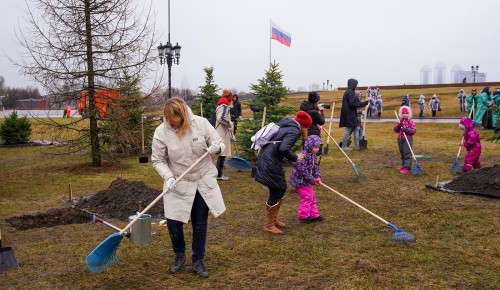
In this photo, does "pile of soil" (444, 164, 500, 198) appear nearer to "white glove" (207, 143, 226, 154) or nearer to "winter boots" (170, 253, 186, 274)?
"white glove" (207, 143, 226, 154)

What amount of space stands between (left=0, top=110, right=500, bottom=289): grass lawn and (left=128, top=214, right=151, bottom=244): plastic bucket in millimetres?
115

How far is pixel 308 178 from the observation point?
22.7 feet

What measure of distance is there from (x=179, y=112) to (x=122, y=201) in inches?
154

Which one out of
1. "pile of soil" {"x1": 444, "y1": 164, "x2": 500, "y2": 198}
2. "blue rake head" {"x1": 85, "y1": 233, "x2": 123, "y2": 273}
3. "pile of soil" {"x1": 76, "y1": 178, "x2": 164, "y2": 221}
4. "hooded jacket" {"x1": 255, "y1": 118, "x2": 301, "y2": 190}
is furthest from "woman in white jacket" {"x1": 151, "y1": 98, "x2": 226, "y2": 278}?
"pile of soil" {"x1": 444, "y1": 164, "x2": 500, "y2": 198}

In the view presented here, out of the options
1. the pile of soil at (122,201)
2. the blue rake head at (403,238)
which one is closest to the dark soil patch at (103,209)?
the pile of soil at (122,201)

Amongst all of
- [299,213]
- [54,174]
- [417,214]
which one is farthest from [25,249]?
[54,174]

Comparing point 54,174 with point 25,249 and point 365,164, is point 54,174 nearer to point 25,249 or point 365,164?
point 25,249


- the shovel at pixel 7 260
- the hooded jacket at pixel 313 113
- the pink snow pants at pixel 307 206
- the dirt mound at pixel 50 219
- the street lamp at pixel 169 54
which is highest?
the street lamp at pixel 169 54

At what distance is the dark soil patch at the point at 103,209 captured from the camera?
7.48 metres

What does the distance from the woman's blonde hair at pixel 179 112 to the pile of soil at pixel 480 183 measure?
6206 mm

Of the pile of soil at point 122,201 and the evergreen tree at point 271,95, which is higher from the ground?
the evergreen tree at point 271,95

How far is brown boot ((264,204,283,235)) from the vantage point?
6562 mm

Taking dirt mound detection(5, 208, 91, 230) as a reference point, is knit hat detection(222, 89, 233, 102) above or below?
above

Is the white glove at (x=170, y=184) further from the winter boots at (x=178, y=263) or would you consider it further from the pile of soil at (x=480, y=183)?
the pile of soil at (x=480, y=183)
